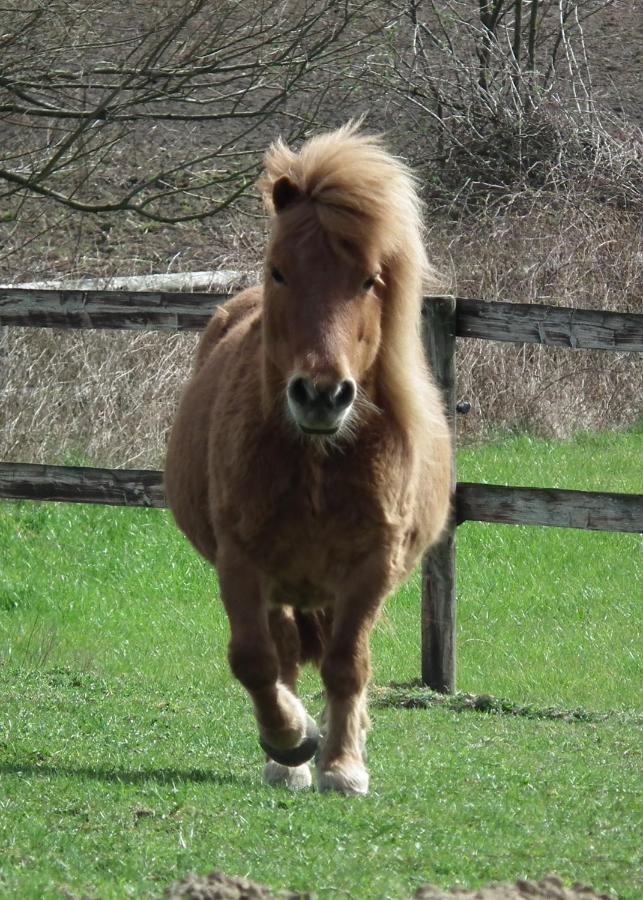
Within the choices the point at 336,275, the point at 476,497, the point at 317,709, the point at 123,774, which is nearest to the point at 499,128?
the point at 476,497

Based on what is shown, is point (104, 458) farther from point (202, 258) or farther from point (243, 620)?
point (243, 620)

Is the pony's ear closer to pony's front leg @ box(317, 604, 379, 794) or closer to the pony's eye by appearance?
the pony's eye

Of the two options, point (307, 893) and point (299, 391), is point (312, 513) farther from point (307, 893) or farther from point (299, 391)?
point (307, 893)

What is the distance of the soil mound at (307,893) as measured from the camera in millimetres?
3084

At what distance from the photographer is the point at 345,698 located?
16.4 ft

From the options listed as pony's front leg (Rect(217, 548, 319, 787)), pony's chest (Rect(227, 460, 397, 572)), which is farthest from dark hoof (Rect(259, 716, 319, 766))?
pony's chest (Rect(227, 460, 397, 572))

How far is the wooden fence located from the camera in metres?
6.95

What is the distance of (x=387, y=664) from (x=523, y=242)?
7259mm

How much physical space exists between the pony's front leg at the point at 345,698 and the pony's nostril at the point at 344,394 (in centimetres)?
95

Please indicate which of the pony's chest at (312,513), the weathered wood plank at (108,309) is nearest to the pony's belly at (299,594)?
the pony's chest at (312,513)

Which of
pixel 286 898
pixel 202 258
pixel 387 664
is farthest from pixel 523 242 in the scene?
pixel 286 898

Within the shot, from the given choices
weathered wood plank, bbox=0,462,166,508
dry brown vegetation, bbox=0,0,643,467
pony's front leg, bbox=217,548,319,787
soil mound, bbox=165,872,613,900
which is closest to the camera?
soil mound, bbox=165,872,613,900

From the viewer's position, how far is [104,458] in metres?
10.7

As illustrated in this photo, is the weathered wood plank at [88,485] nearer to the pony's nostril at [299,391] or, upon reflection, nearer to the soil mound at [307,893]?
the pony's nostril at [299,391]
